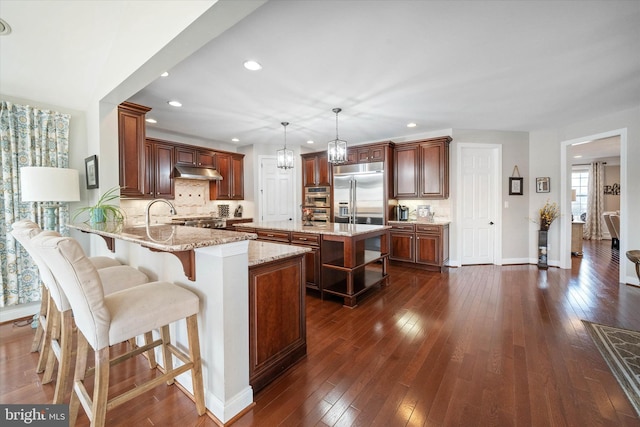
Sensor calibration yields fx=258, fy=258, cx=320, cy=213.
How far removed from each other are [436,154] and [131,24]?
15.2 ft

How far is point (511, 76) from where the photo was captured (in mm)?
2793

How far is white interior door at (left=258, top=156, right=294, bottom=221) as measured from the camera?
236 inches

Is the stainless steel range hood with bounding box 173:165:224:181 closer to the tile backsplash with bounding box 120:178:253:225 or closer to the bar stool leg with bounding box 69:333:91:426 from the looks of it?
the tile backsplash with bounding box 120:178:253:225

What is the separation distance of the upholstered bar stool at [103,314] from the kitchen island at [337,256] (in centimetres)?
186

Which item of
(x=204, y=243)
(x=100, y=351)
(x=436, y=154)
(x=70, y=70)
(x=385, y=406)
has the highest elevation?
(x=70, y=70)

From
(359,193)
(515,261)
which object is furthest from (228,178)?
(515,261)

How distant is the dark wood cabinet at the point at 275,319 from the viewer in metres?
1.67

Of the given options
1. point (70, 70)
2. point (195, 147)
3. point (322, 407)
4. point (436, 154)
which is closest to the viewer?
point (322, 407)

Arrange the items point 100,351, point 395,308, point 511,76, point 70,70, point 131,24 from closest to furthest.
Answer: point 100,351
point 131,24
point 70,70
point 511,76
point 395,308

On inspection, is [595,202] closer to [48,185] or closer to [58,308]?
[58,308]

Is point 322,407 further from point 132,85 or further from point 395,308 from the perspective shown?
point 132,85

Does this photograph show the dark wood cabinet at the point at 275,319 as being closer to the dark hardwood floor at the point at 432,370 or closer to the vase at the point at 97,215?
the dark hardwood floor at the point at 432,370

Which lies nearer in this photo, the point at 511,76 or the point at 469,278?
the point at 511,76

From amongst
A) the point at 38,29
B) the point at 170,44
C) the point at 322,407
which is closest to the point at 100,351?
the point at 322,407
